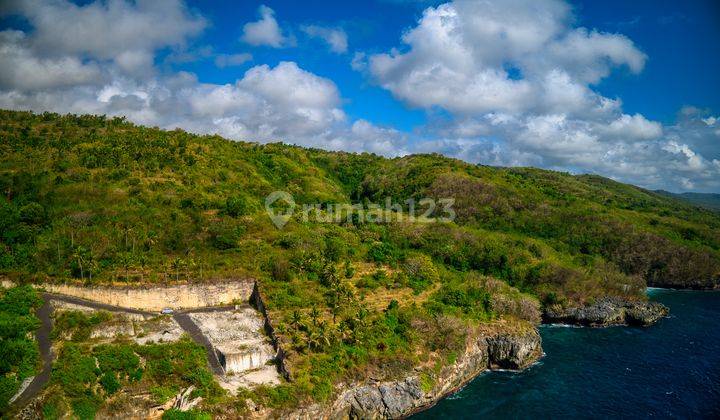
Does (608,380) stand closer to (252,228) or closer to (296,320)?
(296,320)

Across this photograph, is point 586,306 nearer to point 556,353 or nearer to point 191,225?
point 556,353

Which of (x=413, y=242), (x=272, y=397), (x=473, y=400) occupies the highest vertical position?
(x=413, y=242)

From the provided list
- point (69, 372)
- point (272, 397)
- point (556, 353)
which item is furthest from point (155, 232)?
point (556, 353)

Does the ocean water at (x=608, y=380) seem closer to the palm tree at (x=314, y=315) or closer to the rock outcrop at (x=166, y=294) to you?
the palm tree at (x=314, y=315)

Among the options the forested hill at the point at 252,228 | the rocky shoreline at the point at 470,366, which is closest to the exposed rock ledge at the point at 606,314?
the rocky shoreline at the point at 470,366

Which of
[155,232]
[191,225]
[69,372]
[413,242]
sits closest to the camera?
[69,372]

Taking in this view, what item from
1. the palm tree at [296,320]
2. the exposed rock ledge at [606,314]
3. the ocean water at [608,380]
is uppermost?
the palm tree at [296,320]
